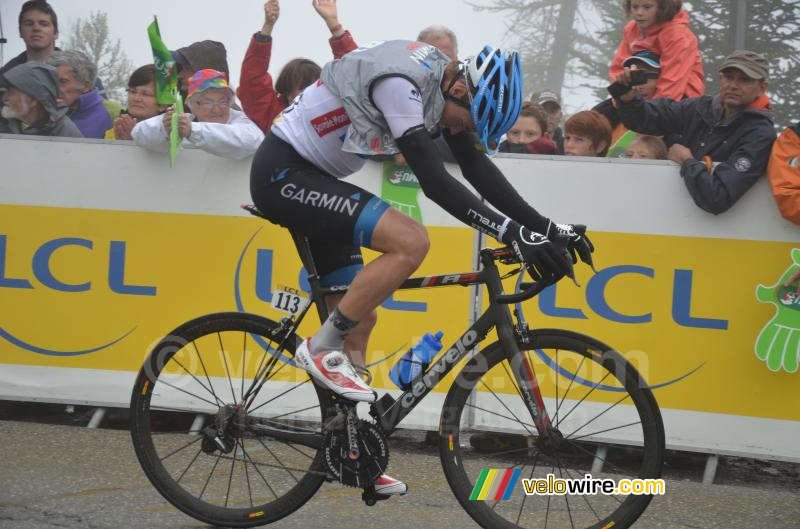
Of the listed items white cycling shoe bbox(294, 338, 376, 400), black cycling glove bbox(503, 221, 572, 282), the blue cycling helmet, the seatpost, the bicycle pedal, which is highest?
the blue cycling helmet

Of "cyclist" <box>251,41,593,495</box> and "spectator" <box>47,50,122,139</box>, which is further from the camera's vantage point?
"spectator" <box>47,50,122,139</box>

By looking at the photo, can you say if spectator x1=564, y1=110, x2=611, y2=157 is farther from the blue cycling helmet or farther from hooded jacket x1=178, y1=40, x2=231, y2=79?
the blue cycling helmet

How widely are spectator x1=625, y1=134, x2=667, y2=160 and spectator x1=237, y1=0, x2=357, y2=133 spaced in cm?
178

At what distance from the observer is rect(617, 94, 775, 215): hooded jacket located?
5.50 meters

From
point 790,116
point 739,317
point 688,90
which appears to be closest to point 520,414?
Result: point 739,317

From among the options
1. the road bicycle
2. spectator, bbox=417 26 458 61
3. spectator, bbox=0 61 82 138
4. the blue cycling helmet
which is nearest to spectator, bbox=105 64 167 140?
spectator, bbox=0 61 82 138

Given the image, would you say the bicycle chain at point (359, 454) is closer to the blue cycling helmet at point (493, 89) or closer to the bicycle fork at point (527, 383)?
the bicycle fork at point (527, 383)

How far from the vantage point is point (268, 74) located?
6.54m

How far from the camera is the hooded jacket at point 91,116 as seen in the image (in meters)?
6.79

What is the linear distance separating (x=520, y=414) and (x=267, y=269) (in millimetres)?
2124

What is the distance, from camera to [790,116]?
25.2 ft

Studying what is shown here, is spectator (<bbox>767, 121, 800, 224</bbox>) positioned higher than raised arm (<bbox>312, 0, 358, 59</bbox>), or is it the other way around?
raised arm (<bbox>312, 0, 358, 59</bbox>)

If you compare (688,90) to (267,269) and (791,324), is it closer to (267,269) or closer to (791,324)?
Result: (791,324)

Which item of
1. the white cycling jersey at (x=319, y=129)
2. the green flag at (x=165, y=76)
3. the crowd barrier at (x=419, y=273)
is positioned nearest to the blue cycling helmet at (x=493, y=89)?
the white cycling jersey at (x=319, y=129)
